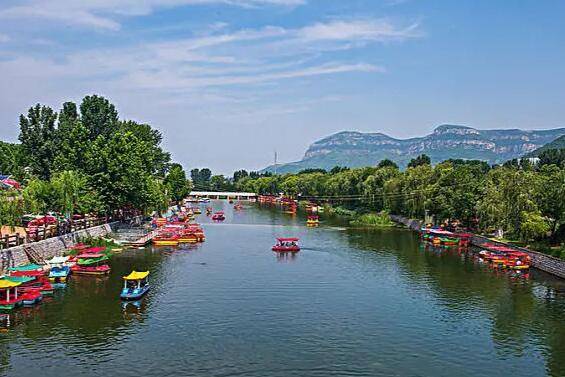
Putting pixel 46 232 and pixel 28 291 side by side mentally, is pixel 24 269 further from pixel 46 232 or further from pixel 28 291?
pixel 46 232

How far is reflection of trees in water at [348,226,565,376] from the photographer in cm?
3466

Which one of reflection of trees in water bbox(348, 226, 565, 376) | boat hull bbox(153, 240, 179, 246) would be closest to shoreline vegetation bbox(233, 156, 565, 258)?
reflection of trees in water bbox(348, 226, 565, 376)

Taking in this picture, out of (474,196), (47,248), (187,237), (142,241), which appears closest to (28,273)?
(47,248)

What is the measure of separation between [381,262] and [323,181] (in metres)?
117

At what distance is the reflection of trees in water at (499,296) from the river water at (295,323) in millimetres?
134

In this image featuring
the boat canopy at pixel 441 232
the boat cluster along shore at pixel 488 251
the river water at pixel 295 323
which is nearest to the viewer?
the river water at pixel 295 323

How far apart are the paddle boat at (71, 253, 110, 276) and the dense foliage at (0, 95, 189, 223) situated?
A: 32.7ft

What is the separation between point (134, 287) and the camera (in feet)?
143

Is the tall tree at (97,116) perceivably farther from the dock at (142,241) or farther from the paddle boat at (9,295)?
the paddle boat at (9,295)

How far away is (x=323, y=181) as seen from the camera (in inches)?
7042

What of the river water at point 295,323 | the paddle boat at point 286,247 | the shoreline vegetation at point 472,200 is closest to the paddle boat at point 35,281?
the river water at point 295,323

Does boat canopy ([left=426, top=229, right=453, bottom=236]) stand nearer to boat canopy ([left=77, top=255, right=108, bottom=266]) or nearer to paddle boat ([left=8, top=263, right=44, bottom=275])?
boat canopy ([left=77, top=255, right=108, bottom=266])

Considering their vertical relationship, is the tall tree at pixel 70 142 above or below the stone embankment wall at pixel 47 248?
above

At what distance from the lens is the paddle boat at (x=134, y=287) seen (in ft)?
138
